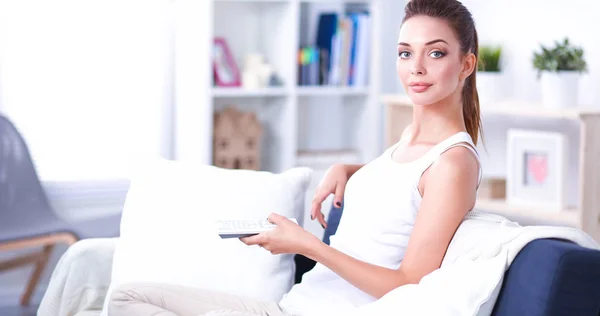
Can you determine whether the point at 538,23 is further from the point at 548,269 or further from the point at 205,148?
the point at 548,269

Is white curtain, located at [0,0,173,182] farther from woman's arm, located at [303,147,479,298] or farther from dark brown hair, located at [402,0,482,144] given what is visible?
woman's arm, located at [303,147,479,298]

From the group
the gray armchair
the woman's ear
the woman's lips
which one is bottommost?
the gray armchair

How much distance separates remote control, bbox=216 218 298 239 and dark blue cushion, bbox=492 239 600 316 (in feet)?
1.64

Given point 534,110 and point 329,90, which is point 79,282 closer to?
point 534,110

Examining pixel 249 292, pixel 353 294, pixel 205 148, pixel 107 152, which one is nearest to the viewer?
pixel 353 294

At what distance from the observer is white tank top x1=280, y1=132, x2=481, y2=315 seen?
1.67 meters

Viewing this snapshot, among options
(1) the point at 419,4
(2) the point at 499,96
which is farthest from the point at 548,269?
(2) the point at 499,96

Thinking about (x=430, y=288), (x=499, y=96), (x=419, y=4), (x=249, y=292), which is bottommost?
(x=249, y=292)

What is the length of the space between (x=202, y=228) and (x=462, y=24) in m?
0.80

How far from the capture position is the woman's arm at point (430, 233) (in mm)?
1558


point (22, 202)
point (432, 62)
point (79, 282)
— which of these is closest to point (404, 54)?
point (432, 62)

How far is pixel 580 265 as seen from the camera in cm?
135

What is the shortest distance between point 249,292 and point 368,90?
2186 millimetres

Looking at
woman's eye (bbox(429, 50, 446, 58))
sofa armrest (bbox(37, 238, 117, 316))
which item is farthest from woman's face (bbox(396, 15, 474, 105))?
sofa armrest (bbox(37, 238, 117, 316))
